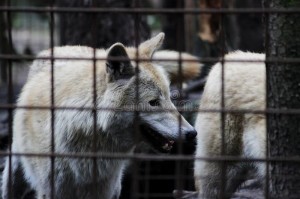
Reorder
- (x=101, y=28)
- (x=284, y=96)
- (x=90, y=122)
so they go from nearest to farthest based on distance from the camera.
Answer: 1. (x=284, y=96)
2. (x=90, y=122)
3. (x=101, y=28)

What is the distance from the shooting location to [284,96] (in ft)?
13.9

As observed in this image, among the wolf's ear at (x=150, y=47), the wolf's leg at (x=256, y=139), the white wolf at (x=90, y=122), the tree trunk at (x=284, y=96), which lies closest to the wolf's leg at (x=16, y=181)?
the white wolf at (x=90, y=122)

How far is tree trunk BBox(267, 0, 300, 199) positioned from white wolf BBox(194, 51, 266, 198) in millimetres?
873

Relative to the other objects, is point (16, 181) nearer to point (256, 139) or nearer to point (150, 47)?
point (150, 47)

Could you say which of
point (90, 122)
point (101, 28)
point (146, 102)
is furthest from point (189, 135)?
point (101, 28)

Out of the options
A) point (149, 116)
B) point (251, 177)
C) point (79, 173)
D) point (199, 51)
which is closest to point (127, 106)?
point (149, 116)

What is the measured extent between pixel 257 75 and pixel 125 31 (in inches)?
136

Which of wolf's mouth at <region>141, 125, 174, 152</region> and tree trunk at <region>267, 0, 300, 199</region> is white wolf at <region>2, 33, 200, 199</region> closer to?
wolf's mouth at <region>141, 125, 174, 152</region>

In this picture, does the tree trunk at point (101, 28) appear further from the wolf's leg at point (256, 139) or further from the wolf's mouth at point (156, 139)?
the wolf's mouth at point (156, 139)

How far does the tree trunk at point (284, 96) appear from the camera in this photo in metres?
4.12

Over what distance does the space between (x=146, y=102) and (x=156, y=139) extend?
28cm

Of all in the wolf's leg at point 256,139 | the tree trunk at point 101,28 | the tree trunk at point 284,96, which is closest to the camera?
the tree trunk at point 284,96

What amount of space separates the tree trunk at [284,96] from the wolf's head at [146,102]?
0.63m

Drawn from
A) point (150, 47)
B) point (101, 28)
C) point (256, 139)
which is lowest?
point (256, 139)
